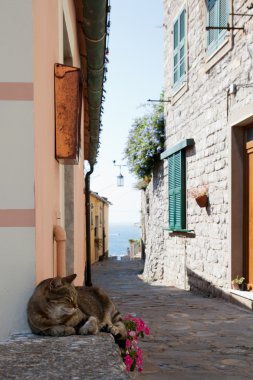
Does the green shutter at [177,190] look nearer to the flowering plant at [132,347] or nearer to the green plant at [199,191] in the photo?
the green plant at [199,191]

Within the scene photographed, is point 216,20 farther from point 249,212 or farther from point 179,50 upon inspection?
point 249,212

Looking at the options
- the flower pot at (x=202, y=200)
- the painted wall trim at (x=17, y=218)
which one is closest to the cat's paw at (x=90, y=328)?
the painted wall trim at (x=17, y=218)

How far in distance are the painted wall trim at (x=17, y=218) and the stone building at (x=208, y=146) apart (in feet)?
15.0

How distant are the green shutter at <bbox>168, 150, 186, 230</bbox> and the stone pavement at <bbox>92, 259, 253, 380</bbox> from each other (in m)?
2.88

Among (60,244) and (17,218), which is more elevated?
(17,218)

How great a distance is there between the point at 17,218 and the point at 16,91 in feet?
2.06

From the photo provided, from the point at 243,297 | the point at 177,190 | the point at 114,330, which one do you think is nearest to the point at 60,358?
the point at 114,330

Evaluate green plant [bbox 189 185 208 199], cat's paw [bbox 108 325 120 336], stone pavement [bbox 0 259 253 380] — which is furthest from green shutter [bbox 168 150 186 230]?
cat's paw [bbox 108 325 120 336]

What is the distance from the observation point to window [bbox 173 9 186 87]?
9492mm

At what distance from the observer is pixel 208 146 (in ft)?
26.0

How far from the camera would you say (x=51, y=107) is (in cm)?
284

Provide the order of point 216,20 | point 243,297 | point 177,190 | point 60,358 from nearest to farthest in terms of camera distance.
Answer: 1. point 60,358
2. point 243,297
3. point 216,20
4. point 177,190

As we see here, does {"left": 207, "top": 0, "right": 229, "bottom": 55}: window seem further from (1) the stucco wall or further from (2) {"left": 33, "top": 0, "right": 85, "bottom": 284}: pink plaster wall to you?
(1) the stucco wall

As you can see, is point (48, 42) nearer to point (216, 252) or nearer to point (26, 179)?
point (26, 179)
